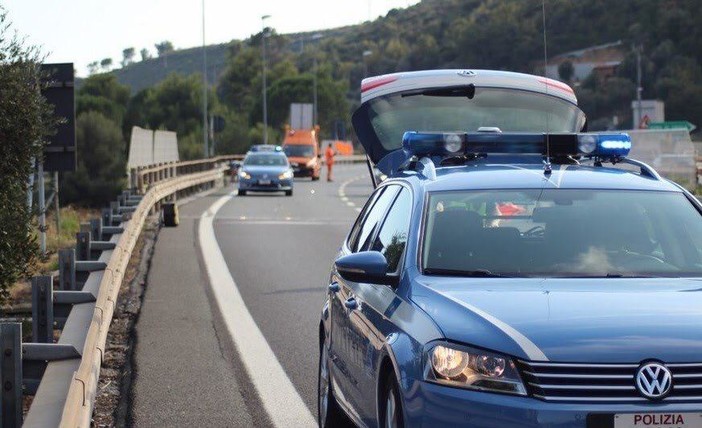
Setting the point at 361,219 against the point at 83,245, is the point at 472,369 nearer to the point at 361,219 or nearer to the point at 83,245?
the point at 361,219

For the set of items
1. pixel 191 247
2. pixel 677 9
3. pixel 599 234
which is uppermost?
pixel 677 9

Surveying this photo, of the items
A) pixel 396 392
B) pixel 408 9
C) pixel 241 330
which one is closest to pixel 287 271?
pixel 241 330

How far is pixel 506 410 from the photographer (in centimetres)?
535

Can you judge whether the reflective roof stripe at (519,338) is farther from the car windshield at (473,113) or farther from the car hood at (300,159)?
the car hood at (300,159)

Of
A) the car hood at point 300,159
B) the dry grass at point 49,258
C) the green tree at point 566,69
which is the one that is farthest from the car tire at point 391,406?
the car hood at point 300,159

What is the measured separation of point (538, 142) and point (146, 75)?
452ft

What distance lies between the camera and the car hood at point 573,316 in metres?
5.39

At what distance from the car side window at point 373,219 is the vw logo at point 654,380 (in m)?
2.57

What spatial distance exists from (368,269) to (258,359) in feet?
16.1

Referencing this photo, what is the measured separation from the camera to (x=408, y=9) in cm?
15712

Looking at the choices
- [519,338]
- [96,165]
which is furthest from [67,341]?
[96,165]

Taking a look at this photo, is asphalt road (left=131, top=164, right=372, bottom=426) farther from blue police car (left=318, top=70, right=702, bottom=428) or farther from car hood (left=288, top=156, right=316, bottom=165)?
car hood (left=288, top=156, right=316, bottom=165)

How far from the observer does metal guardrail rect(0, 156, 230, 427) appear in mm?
7328

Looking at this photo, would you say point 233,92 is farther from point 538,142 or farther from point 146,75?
point 538,142
